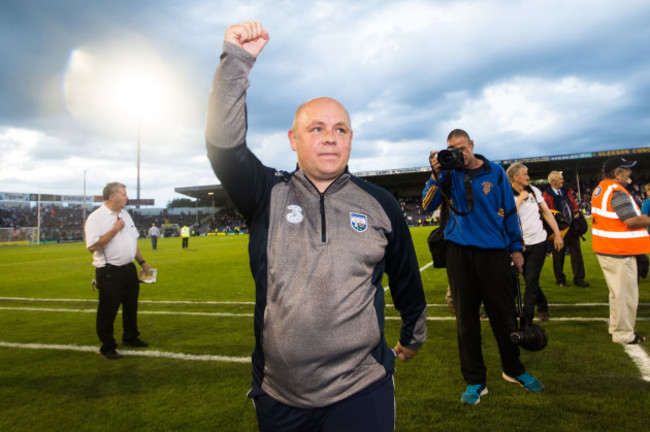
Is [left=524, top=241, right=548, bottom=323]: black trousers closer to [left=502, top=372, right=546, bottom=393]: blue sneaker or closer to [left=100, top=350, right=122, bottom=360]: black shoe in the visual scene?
[left=502, top=372, right=546, bottom=393]: blue sneaker

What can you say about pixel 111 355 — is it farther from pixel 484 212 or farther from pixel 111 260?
pixel 484 212

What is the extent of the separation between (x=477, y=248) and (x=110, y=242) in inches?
176

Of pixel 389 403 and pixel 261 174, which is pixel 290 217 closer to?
pixel 261 174

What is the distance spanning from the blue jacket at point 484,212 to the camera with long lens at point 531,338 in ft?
2.38

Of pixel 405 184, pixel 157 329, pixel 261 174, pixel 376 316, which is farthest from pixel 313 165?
pixel 405 184

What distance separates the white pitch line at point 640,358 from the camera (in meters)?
3.96

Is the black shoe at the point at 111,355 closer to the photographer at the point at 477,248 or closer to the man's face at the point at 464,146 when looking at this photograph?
the photographer at the point at 477,248

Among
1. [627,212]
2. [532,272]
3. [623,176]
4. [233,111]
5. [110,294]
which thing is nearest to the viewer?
[233,111]

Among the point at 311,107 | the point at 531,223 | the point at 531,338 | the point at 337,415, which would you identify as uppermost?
the point at 311,107

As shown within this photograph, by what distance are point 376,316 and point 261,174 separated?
767 millimetres

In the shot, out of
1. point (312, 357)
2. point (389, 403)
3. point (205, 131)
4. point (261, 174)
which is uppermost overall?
point (205, 131)

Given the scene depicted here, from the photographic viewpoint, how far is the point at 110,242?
5.26 meters

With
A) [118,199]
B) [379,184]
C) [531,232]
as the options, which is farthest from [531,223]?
[379,184]

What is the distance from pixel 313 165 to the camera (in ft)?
5.52
